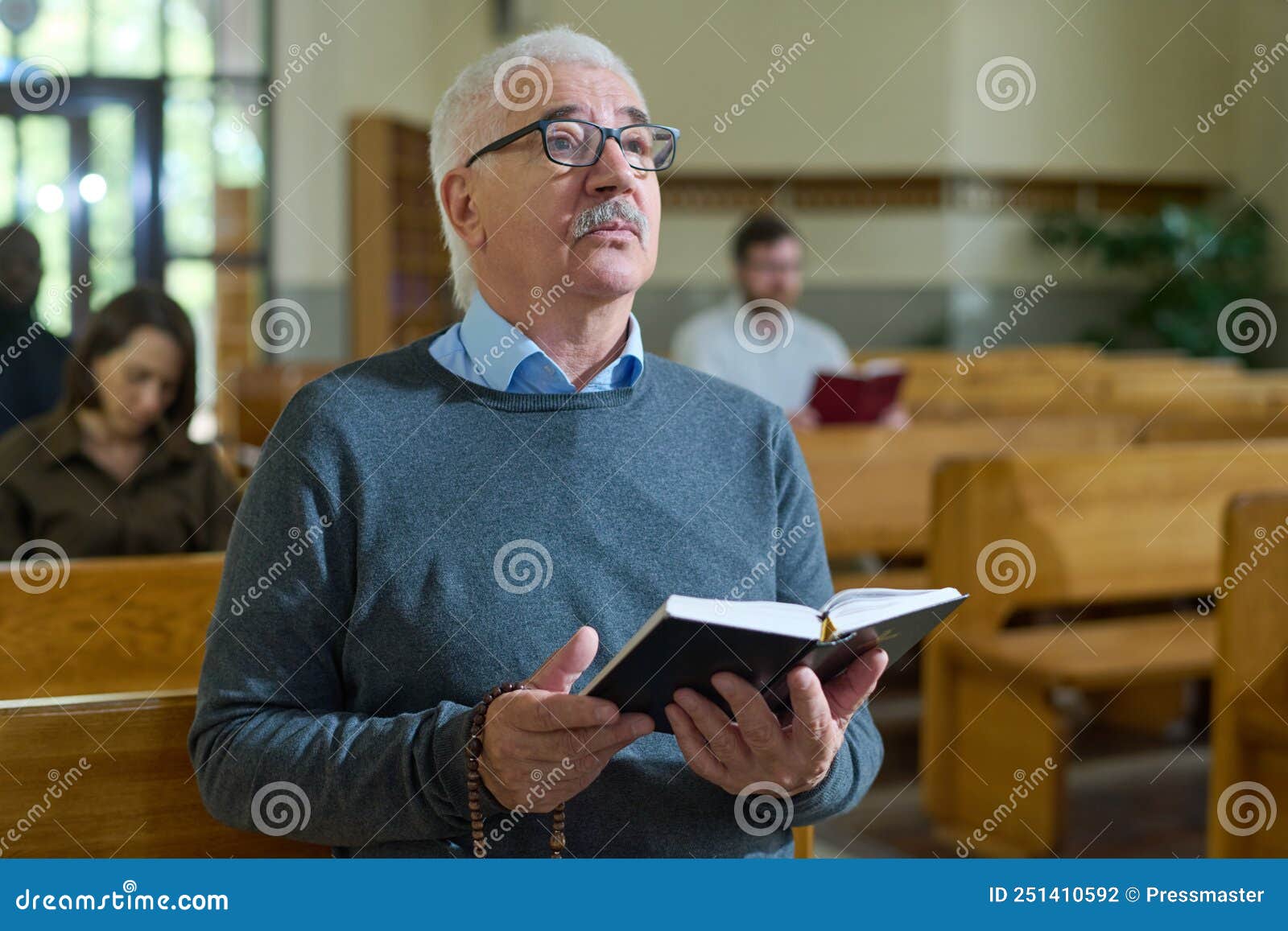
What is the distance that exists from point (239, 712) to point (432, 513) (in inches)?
10.0

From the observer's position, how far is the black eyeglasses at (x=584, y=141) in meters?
1.39

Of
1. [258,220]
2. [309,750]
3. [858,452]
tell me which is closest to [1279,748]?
[858,452]

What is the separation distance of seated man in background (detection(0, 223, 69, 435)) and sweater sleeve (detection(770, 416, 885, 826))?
2.32 meters

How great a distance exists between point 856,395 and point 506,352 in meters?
2.62

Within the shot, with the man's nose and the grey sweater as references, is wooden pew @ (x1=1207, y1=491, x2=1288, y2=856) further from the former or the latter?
the man's nose

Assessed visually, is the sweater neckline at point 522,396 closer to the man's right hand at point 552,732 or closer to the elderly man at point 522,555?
the elderly man at point 522,555

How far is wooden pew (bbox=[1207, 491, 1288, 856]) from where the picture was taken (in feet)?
7.30

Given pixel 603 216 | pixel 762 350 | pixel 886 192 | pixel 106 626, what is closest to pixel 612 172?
pixel 603 216

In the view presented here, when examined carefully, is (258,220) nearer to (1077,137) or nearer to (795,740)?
(1077,137)

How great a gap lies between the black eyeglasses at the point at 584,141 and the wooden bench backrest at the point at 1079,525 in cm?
149

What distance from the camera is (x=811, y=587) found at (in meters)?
1.43

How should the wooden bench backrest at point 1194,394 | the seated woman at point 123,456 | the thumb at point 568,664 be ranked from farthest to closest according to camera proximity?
the wooden bench backrest at point 1194,394 → the seated woman at point 123,456 → the thumb at point 568,664

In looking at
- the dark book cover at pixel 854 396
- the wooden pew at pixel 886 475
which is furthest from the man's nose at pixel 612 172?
the dark book cover at pixel 854 396

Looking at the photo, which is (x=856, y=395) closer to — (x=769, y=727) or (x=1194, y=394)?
(x=1194, y=394)
